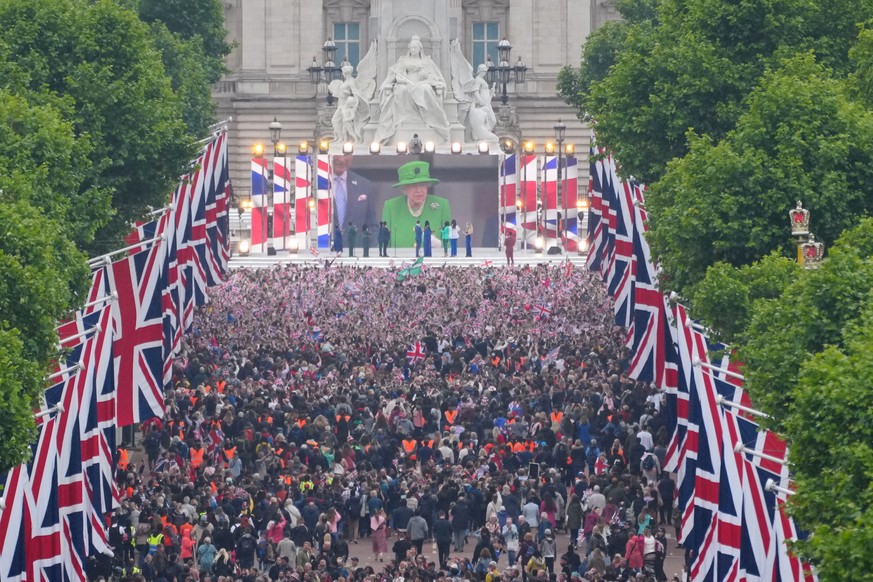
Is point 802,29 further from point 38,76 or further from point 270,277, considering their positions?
point 270,277

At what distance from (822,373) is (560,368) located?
2892 centimetres

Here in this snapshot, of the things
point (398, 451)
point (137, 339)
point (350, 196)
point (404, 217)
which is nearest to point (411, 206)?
point (404, 217)

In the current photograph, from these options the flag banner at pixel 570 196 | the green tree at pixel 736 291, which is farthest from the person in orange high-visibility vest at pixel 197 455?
the flag banner at pixel 570 196

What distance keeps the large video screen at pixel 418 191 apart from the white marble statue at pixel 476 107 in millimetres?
3990

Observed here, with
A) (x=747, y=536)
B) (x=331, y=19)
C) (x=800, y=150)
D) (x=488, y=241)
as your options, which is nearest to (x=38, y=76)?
(x=800, y=150)

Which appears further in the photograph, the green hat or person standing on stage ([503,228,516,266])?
the green hat

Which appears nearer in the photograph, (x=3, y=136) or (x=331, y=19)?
(x=3, y=136)

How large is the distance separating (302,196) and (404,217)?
7.09 meters

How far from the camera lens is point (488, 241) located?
305 feet

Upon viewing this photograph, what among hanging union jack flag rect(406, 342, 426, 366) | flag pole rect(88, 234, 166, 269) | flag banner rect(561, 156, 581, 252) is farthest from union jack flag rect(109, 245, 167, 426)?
flag banner rect(561, 156, 581, 252)

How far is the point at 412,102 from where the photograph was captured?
95.4m

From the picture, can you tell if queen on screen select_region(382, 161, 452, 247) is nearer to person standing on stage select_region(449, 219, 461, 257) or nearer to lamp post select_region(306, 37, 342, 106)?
person standing on stage select_region(449, 219, 461, 257)

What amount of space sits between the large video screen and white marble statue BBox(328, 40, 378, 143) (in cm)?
448

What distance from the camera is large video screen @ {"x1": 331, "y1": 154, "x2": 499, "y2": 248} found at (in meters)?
91.8
